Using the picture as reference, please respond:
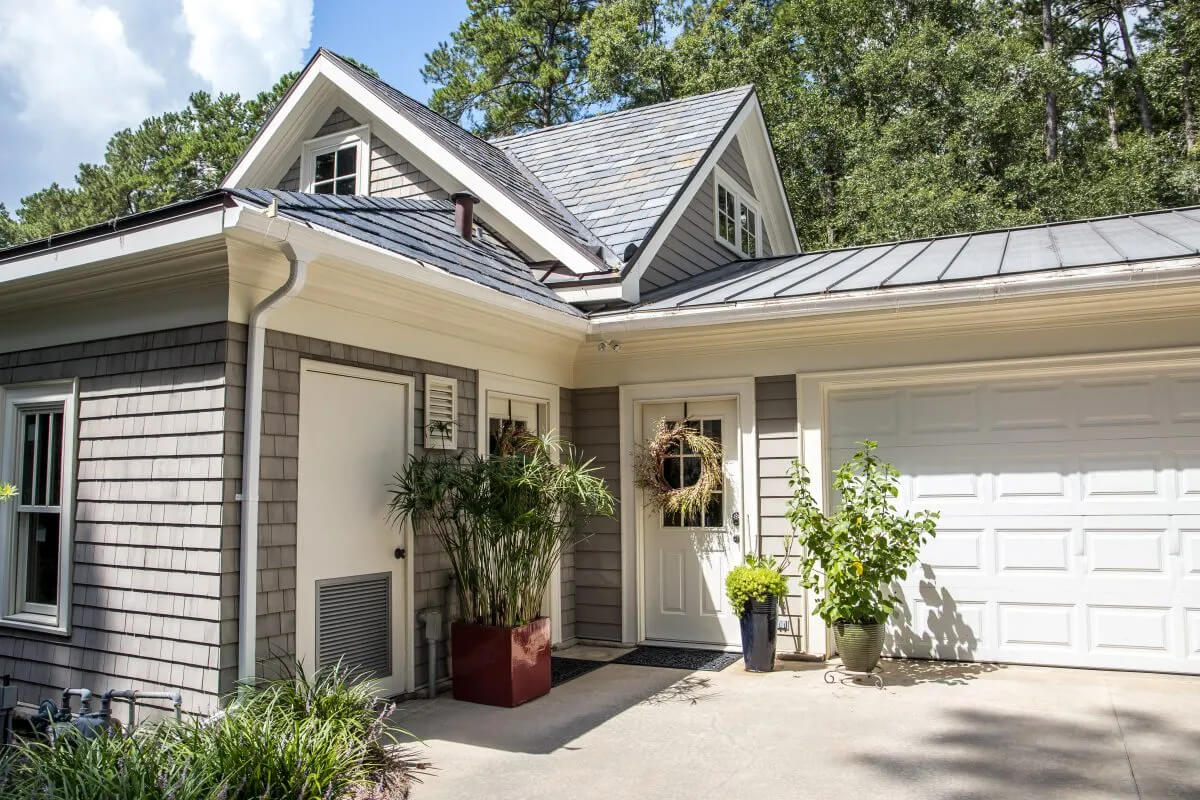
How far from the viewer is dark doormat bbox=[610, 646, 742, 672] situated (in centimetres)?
661

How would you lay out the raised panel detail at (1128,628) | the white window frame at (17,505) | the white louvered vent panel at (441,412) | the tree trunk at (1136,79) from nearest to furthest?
the white window frame at (17,505)
the raised panel detail at (1128,628)
the white louvered vent panel at (441,412)
the tree trunk at (1136,79)

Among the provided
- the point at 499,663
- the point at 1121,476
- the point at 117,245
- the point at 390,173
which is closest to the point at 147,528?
the point at 117,245

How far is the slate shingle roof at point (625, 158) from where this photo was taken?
8281 mm

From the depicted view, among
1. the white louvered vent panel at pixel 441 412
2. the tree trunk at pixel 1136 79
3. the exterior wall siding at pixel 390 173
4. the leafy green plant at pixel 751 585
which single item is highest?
the tree trunk at pixel 1136 79

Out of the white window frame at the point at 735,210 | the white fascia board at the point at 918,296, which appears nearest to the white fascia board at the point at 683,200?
the white window frame at the point at 735,210

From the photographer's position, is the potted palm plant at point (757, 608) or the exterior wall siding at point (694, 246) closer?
the potted palm plant at point (757, 608)

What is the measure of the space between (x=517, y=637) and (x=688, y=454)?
8.01 feet

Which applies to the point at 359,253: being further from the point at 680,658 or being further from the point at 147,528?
the point at 680,658

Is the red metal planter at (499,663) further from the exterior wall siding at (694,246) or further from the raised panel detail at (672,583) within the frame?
the exterior wall siding at (694,246)

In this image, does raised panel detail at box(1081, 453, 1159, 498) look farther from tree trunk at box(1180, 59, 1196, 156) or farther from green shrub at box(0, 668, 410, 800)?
tree trunk at box(1180, 59, 1196, 156)

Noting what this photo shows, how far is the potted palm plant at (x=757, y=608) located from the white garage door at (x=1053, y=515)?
1.00 metres

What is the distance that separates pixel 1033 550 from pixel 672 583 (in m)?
2.77

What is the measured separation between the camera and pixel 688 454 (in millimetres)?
7301

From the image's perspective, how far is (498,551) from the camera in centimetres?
554
